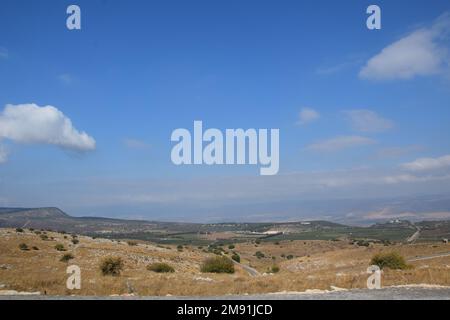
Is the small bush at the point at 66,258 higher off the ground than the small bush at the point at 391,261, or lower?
lower

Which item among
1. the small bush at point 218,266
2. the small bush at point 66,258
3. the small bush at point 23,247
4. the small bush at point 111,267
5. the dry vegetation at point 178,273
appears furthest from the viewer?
the small bush at point 23,247

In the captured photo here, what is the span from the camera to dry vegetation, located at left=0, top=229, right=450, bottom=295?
2239 centimetres

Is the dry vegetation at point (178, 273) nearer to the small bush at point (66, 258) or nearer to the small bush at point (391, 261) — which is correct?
the small bush at point (66, 258)

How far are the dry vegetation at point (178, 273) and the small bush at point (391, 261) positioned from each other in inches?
84.8

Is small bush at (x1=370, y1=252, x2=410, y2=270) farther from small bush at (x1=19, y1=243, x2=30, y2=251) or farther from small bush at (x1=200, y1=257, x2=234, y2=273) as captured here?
small bush at (x1=19, y1=243, x2=30, y2=251)

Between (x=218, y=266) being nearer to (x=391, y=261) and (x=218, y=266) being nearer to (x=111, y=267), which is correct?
(x=111, y=267)

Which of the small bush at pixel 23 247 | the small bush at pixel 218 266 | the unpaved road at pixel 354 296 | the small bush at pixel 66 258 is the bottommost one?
the small bush at pixel 218 266

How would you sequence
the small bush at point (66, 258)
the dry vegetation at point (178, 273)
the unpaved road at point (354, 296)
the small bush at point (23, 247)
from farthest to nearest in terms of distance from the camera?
the small bush at point (23, 247) → the small bush at point (66, 258) → the dry vegetation at point (178, 273) → the unpaved road at point (354, 296)

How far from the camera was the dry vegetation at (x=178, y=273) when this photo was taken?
2239cm

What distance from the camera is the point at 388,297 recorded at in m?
17.8

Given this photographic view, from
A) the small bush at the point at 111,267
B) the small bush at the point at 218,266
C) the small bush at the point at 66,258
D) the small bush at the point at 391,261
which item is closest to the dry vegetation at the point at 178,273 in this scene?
the small bush at the point at 66,258

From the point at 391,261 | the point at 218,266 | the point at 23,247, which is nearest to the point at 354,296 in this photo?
the point at 391,261
